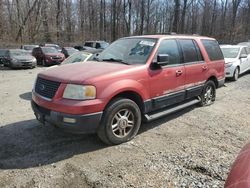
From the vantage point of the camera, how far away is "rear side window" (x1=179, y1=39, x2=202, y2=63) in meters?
6.16

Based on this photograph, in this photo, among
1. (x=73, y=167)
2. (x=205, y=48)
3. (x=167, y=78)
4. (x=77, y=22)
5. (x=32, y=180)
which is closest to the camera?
(x=32, y=180)

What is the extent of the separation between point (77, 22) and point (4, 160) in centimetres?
5463

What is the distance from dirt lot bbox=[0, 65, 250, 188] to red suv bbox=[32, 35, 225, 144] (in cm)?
38

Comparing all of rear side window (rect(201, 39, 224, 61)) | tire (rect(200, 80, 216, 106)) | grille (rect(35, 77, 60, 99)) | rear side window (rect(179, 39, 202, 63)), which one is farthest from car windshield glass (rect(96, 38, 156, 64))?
tire (rect(200, 80, 216, 106))

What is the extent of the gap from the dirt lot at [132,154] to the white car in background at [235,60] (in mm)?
5667

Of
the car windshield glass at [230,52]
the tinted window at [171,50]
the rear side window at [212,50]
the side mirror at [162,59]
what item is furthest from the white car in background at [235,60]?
the side mirror at [162,59]

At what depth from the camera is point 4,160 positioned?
14.1 feet

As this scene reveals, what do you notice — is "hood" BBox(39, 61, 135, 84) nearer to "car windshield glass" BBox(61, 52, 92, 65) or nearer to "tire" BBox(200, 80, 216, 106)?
"tire" BBox(200, 80, 216, 106)

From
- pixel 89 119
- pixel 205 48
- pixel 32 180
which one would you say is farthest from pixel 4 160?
pixel 205 48

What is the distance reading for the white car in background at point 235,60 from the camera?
11827 mm

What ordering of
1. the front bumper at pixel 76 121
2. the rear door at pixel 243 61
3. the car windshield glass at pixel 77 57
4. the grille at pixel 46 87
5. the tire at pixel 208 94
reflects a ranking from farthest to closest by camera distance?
the rear door at pixel 243 61 < the car windshield glass at pixel 77 57 < the tire at pixel 208 94 < the grille at pixel 46 87 < the front bumper at pixel 76 121

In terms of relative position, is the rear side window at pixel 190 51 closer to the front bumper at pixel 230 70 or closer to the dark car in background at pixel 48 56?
the front bumper at pixel 230 70

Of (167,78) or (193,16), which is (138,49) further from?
(193,16)

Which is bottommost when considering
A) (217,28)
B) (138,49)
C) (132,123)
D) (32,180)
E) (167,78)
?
(32,180)
